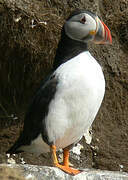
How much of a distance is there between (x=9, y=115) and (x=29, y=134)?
1445mm

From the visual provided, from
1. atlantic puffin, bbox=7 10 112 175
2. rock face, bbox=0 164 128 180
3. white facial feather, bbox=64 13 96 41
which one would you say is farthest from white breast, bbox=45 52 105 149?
rock face, bbox=0 164 128 180

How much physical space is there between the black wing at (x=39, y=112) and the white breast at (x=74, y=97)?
5cm

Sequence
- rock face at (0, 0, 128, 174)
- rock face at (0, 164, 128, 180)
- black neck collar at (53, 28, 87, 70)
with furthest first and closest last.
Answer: rock face at (0, 0, 128, 174) < black neck collar at (53, 28, 87, 70) < rock face at (0, 164, 128, 180)

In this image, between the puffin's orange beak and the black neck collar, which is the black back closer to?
the black neck collar

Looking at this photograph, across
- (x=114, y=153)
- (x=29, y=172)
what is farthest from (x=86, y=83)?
(x=114, y=153)

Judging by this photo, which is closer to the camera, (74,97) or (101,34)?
(74,97)

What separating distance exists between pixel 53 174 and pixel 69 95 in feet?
2.22

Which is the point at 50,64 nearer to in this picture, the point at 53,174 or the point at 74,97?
the point at 74,97

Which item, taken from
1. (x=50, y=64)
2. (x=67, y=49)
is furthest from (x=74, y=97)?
(x=50, y=64)

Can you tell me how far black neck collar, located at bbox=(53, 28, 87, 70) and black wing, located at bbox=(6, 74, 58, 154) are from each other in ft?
0.66

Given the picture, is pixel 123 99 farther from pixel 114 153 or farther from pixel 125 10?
pixel 125 10

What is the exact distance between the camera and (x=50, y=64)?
530 centimetres

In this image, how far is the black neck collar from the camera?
165 inches

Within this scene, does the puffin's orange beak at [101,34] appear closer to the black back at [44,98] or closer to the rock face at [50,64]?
the black back at [44,98]
